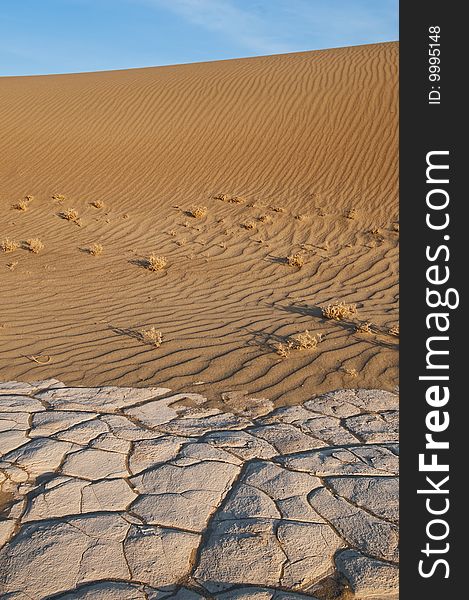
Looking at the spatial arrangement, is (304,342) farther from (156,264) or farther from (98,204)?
(98,204)

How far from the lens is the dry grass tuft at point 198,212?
10.4 metres

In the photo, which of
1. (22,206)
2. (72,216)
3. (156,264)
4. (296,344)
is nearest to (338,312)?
(296,344)

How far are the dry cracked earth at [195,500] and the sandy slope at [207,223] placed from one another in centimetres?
63

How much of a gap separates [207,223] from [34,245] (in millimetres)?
3187

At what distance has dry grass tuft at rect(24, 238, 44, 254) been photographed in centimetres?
845

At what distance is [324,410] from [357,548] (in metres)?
1.49

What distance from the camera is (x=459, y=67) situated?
8.25 feet

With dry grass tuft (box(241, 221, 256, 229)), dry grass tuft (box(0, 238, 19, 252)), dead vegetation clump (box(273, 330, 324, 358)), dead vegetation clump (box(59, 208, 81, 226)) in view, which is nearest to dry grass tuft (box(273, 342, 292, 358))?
dead vegetation clump (box(273, 330, 324, 358))

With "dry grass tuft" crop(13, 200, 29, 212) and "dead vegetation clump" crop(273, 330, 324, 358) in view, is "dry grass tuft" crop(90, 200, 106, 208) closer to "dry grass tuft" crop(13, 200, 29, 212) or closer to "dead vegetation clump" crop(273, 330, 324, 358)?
"dry grass tuft" crop(13, 200, 29, 212)

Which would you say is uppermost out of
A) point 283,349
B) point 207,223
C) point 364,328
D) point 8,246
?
point 207,223

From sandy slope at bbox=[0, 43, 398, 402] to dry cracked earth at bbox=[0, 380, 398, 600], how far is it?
63 centimetres

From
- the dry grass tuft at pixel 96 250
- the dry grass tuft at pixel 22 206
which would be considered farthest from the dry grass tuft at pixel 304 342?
the dry grass tuft at pixel 22 206

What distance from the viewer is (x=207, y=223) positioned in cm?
1018

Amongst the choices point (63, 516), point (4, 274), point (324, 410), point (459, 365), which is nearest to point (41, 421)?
point (63, 516)
